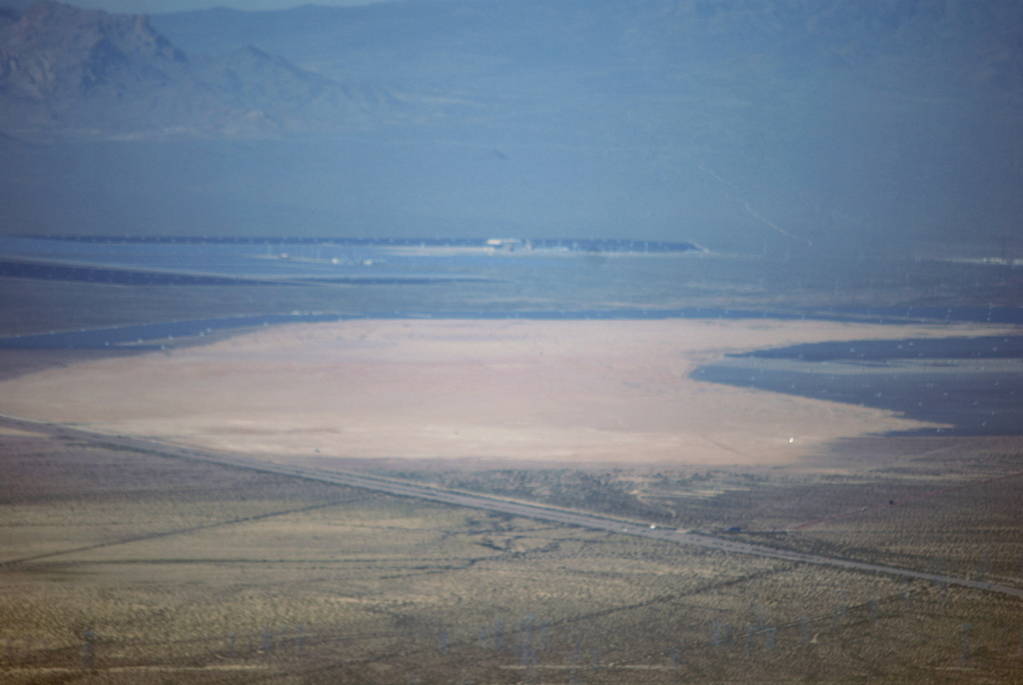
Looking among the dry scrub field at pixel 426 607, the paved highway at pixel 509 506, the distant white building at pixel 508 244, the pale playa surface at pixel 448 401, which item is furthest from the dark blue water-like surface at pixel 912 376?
the distant white building at pixel 508 244

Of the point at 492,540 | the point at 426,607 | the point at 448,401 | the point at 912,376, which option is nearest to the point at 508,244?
the point at 912,376

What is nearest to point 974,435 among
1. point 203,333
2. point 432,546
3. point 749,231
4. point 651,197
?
point 432,546

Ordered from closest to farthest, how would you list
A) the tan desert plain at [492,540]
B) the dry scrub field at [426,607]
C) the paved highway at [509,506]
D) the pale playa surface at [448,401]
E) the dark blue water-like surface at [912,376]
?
the dry scrub field at [426,607], the tan desert plain at [492,540], the paved highway at [509,506], the pale playa surface at [448,401], the dark blue water-like surface at [912,376]

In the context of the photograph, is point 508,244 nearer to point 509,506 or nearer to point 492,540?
point 509,506

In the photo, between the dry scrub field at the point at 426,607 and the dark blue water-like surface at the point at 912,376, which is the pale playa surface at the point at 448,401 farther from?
the dry scrub field at the point at 426,607

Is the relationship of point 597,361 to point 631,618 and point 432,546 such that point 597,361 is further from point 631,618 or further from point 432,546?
point 631,618

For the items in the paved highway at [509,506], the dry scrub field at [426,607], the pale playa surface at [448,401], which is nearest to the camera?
the dry scrub field at [426,607]

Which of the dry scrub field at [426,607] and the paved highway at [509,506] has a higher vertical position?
the paved highway at [509,506]
